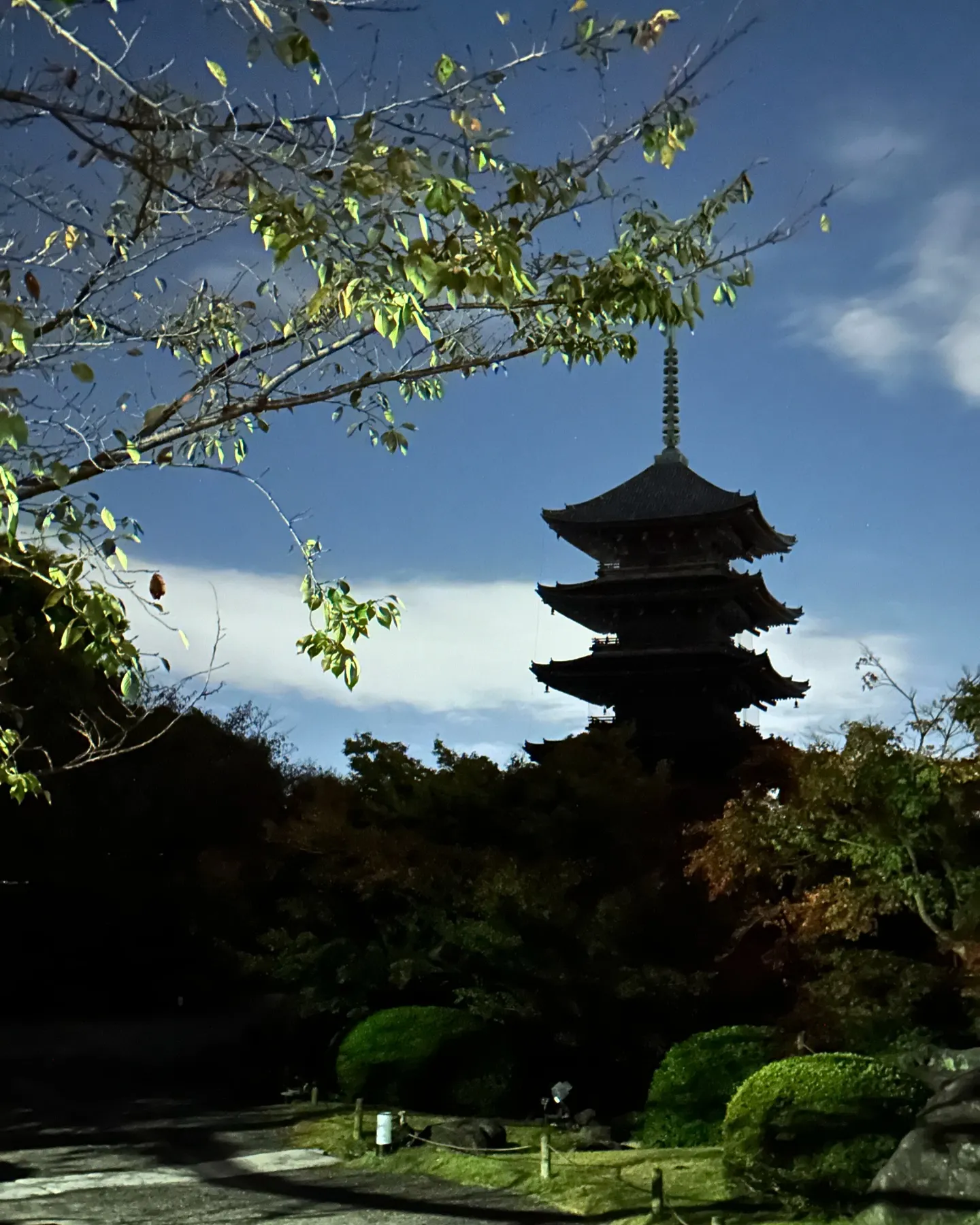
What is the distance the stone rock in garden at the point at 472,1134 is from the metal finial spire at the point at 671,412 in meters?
23.0

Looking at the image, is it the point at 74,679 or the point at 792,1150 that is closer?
the point at 792,1150

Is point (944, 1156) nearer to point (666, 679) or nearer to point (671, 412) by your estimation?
point (666, 679)

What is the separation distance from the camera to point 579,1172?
1347cm

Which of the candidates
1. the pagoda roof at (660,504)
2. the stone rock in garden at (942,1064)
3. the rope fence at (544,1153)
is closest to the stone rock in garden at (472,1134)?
the rope fence at (544,1153)

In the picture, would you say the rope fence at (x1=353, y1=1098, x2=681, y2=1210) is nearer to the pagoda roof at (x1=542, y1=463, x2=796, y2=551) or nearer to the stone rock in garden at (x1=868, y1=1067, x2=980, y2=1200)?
the stone rock in garden at (x1=868, y1=1067, x2=980, y2=1200)

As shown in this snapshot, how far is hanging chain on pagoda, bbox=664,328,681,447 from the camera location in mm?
35031

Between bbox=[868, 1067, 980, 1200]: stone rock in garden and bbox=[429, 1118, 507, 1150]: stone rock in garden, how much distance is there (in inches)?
219

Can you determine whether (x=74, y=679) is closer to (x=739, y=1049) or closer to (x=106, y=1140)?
(x=106, y=1140)

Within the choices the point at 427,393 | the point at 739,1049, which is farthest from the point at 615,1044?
the point at 427,393

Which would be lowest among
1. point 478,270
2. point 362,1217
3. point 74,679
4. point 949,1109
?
point 362,1217

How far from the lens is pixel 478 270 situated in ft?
16.3

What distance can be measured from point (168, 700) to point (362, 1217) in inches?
895

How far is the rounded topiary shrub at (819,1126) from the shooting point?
10938mm

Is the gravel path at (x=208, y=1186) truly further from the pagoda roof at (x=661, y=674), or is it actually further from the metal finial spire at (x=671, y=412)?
the metal finial spire at (x=671, y=412)
